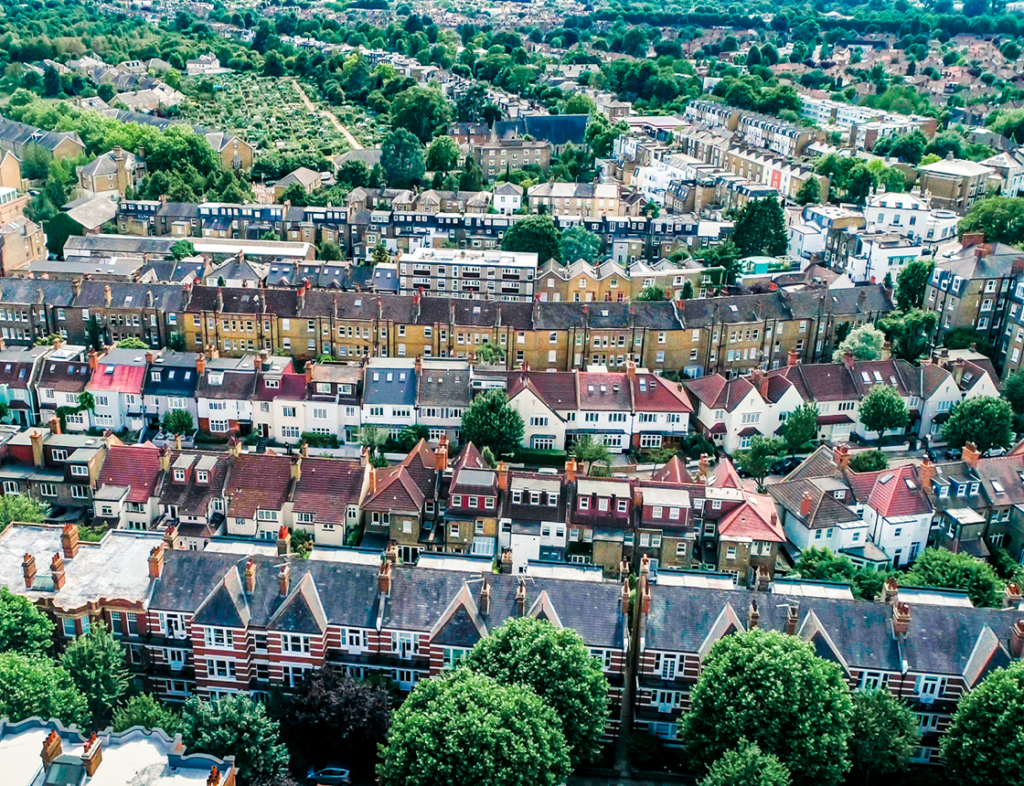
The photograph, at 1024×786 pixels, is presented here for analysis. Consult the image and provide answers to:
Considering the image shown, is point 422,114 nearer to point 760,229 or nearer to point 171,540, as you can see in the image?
point 760,229

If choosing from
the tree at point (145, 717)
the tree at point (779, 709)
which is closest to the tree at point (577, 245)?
the tree at point (779, 709)

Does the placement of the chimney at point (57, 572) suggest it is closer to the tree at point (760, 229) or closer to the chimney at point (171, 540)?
the chimney at point (171, 540)

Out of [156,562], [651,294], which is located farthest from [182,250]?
[156,562]

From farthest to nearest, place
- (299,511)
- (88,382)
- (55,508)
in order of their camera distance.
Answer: (88,382)
(55,508)
(299,511)

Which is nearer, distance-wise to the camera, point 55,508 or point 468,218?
point 55,508

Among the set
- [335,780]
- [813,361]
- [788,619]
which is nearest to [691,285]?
[813,361]

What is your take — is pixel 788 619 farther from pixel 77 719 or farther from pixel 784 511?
pixel 77 719
